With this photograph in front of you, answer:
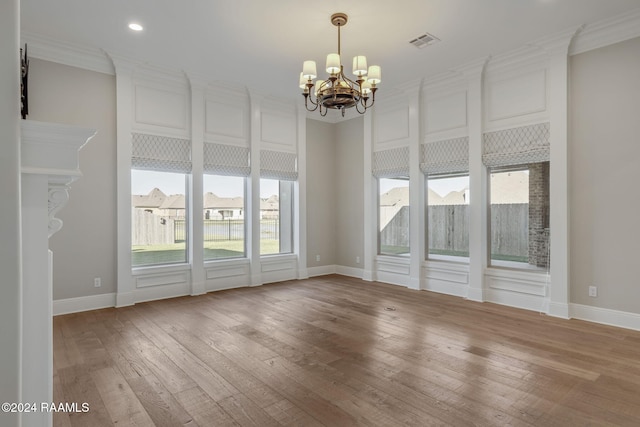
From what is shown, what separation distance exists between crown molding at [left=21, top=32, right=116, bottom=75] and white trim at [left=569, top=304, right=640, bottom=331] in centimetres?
711

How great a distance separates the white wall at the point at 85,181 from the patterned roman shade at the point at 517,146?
220 inches

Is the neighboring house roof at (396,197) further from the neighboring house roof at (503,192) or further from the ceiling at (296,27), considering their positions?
the ceiling at (296,27)

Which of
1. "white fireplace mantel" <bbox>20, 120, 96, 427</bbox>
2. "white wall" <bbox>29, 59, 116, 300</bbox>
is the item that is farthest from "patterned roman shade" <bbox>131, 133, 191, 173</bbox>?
"white fireplace mantel" <bbox>20, 120, 96, 427</bbox>

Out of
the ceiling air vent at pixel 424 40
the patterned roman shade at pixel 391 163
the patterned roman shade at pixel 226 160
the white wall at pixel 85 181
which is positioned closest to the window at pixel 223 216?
the patterned roman shade at pixel 226 160

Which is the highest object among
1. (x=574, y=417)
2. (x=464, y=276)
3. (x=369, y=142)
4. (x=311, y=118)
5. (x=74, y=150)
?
(x=311, y=118)

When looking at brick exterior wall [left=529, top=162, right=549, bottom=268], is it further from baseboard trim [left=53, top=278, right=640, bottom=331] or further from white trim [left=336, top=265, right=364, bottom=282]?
white trim [left=336, top=265, right=364, bottom=282]

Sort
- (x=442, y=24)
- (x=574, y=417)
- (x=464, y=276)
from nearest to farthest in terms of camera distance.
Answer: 1. (x=574, y=417)
2. (x=442, y=24)
3. (x=464, y=276)

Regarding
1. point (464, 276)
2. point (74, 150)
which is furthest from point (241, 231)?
point (74, 150)

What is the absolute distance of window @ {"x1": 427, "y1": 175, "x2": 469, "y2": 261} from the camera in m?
5.74

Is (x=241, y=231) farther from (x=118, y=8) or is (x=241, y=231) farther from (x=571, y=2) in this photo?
(x=571, y=2)

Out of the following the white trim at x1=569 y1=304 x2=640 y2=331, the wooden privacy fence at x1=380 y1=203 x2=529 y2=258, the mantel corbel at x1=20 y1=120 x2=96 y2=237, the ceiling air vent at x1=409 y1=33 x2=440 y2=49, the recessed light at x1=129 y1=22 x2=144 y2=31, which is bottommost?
the white trim at x1=569 y1=304 x2=640 y2=331

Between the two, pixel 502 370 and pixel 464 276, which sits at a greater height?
pixel 464 276

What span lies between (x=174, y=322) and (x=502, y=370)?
3.61 m

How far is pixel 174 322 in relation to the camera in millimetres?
4297
